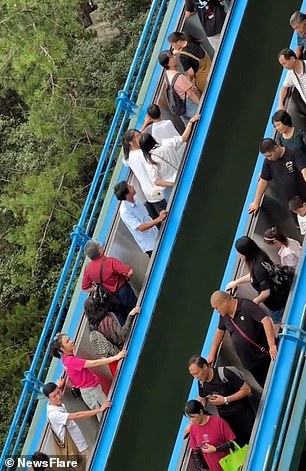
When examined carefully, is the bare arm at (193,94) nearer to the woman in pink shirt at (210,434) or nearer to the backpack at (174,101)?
the backpack at (174,101)

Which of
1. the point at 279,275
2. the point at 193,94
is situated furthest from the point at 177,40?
the point at 279,275

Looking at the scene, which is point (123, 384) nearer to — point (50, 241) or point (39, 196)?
point (39, 196)

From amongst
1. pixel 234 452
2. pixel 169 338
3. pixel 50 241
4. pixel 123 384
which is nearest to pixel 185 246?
pixel 169 338

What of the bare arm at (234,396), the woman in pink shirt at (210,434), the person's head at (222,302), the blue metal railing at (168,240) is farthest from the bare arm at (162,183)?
the woman in pink shirt at (210,434)

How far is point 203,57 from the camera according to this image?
6.60 meters

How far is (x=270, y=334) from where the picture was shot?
4.38 metres

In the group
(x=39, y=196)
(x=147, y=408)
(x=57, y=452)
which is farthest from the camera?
(x=39, y=196)

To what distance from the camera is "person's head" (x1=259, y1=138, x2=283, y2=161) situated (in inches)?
189

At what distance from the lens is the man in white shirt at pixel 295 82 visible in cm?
507

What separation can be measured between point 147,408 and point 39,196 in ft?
12.9

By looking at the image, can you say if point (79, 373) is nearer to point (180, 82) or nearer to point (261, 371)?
point (261, 371)

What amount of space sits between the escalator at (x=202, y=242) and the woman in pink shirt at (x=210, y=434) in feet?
4.51

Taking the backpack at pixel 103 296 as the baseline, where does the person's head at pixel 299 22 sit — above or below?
above

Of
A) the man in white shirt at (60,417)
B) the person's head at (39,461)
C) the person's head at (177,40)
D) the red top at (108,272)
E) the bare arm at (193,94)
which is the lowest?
the person's head at (39,461)
